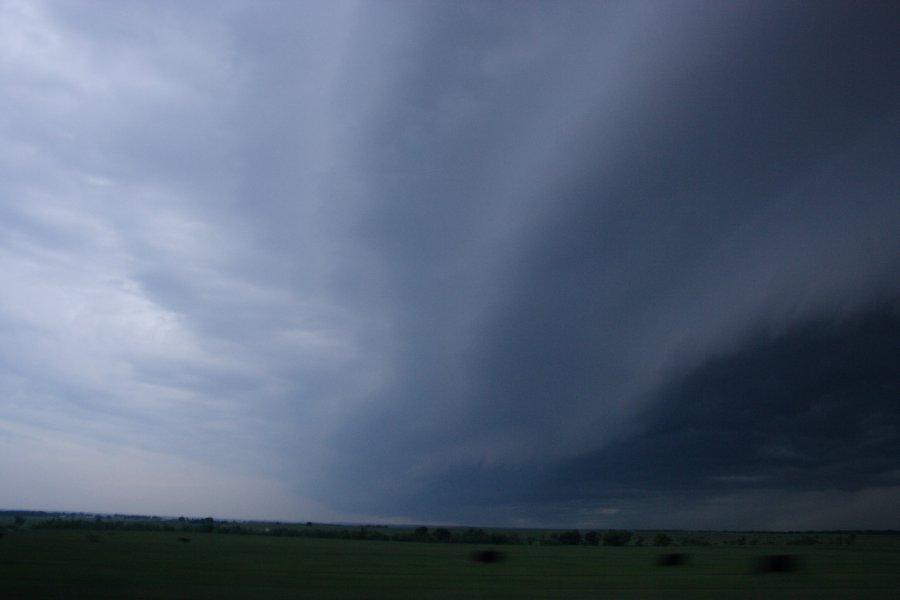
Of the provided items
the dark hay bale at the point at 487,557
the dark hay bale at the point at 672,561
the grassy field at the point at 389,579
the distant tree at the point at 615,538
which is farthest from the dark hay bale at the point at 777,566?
the distant tree at the point at 615,538

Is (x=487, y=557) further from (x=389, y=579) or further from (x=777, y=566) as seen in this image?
(x=777, y=566)

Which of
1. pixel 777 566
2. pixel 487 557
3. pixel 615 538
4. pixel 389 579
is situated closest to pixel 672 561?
pixel 777 566

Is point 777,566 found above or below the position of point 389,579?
above

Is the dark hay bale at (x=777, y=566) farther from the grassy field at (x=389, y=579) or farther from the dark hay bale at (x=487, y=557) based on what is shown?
the dark hay bale at (x=487, y=557)

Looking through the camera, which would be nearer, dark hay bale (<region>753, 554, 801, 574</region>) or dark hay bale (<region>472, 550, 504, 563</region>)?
dark hay bale (<region>753, 554, 801, 574</region>)

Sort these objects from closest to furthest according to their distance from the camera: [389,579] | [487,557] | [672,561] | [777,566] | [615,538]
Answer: [389,579] → [777,566] → [672,561] → [487,557] → [615,538]

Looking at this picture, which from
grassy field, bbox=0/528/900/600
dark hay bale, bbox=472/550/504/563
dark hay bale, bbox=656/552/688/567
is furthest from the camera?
dark hay bale, bbox=472/550/504/563


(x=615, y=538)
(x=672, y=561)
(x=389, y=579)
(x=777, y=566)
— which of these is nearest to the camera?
(x=389, y=579)

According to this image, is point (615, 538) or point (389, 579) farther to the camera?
point (615, 538)

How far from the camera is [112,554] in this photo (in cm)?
4344

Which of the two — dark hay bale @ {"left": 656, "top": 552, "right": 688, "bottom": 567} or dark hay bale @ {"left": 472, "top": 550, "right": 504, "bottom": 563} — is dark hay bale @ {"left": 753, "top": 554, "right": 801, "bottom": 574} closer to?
dark hay bale @ {"left": 656, "top": 552, "right": 688, "bottom": 567}

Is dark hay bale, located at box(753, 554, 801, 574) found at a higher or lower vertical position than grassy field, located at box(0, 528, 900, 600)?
higher

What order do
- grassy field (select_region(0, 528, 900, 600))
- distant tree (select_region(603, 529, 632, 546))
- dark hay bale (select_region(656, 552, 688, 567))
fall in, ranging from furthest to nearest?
distant tree (select_region(603, 529, 632, 546))
dark hay bale (select_region(656, 552, 688, 567))
grassy field (select_region(0, 528, 900, 600))

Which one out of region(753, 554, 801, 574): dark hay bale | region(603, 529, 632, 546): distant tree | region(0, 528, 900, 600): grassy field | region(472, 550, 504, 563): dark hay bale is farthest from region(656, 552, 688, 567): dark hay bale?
region(603, 529, 632, 546): distant tree
